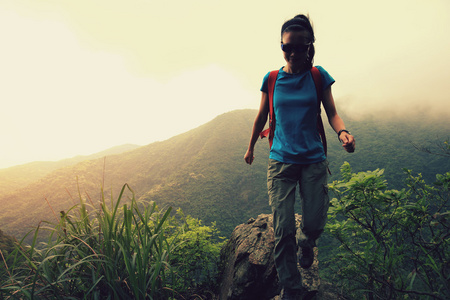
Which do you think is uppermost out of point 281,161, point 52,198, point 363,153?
point 281,161

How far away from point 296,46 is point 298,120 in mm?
706

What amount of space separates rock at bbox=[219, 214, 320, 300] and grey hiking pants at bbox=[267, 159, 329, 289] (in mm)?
766

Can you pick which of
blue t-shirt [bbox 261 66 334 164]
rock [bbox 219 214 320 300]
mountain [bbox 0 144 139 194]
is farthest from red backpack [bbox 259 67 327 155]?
mountain [bbox 0 144 139 194]

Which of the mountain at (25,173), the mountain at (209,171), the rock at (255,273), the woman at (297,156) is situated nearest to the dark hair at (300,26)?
the woman at (297,156)

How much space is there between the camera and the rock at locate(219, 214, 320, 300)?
2476mm

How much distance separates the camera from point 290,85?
6.74 ft

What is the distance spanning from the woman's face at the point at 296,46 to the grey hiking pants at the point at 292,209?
3.32 ft

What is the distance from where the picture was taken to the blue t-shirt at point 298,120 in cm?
192

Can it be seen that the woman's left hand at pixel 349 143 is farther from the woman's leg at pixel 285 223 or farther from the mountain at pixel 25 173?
the mountain at pixel 25 173

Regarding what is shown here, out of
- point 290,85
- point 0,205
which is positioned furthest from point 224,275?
point 0,205

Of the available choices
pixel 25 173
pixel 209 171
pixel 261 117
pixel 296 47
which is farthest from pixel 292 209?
pixel 25 173

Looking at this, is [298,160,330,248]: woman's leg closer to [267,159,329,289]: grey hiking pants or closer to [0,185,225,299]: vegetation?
[267,159,329,289]: grey hiking pants

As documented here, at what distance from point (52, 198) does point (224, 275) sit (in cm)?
4135

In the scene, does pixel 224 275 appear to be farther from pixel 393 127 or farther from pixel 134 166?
pixel 393 127
